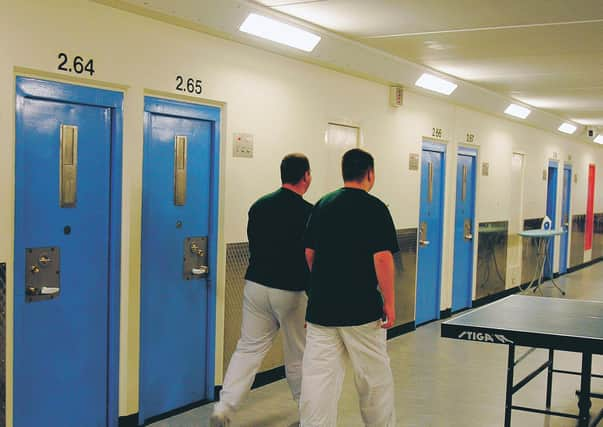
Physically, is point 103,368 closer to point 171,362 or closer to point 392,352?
point 171,362

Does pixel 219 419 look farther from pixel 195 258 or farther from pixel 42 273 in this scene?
pixel 42 273

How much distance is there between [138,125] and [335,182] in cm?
242

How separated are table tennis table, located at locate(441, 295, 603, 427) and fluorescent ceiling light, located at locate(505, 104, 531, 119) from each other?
504 centimetres

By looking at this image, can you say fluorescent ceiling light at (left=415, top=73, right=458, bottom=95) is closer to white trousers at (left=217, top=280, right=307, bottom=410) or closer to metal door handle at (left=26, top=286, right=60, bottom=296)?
white trousers at (left=217, top=280, right=307, bottom=410)

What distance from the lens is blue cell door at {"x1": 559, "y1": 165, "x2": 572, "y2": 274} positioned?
13.2 metres

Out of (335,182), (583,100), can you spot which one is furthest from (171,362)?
(583,100)

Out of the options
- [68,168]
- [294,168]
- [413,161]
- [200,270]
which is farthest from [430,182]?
[68,168]

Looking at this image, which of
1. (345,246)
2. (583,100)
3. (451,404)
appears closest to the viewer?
(345,246)

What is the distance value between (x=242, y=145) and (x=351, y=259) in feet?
6.03

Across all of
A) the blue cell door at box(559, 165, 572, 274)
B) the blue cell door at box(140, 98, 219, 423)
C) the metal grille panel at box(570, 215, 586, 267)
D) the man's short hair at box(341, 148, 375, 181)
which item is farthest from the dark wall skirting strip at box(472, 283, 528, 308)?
the man's short hair at box(341, 148, 375, 181)

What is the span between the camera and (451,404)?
5035 millimetres

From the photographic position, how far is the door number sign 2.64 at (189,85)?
14.7 feet

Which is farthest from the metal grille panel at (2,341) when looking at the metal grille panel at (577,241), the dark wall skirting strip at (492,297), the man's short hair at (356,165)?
the metal grille panel at (577,241)

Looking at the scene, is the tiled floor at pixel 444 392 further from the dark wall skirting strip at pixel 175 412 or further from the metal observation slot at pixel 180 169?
the metal observation slot at pixel 180 169
